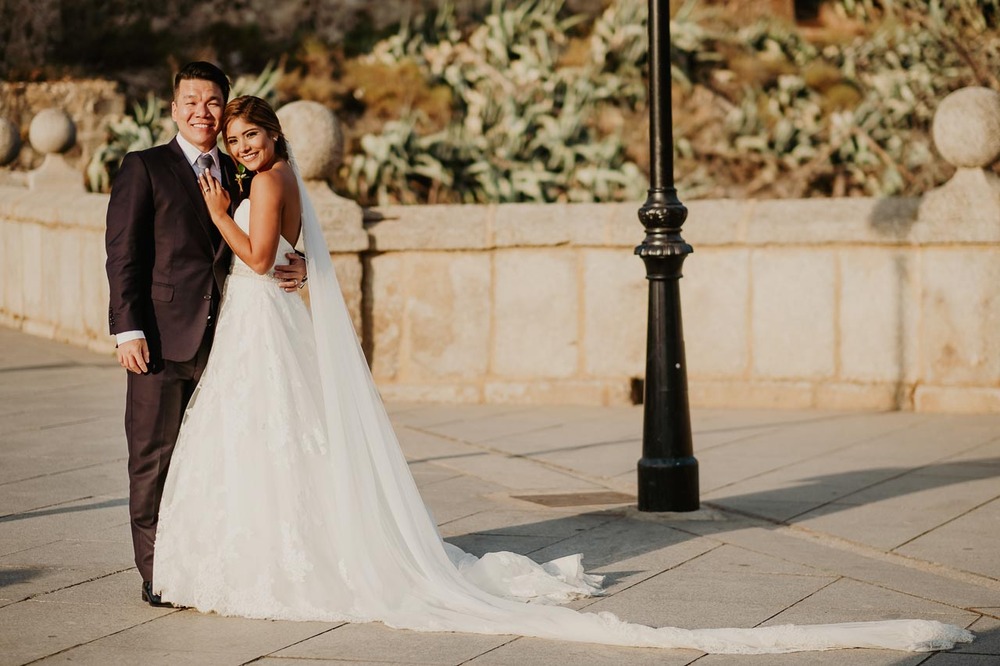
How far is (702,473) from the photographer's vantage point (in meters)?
7.34

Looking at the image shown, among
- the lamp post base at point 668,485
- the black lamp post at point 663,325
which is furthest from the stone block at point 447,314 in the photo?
the lamp post base at point 668,485

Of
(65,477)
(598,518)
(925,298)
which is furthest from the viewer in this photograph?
(925,298)

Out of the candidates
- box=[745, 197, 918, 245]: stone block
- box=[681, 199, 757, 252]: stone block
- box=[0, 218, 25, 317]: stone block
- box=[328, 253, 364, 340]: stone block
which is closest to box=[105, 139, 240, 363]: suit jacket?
box=[328, 253, 364, 340]: stone block

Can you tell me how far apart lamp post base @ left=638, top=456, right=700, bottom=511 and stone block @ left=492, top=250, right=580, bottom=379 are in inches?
129

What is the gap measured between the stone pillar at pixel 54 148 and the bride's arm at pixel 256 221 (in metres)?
9.37

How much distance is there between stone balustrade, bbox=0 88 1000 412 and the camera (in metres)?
9.08

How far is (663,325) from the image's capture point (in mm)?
6410

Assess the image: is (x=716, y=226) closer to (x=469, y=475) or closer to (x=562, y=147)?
(x=469, y=475)

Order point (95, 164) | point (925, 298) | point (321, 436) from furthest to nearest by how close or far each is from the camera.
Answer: point (95, 164)
point (925, 298)
point (321, 436)

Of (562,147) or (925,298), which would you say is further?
(562,147)

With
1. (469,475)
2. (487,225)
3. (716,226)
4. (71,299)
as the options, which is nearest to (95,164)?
(71,299)

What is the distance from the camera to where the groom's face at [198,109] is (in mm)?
4809

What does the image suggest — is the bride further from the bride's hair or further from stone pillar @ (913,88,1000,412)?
stone pillar @ (913,88,1000,412)

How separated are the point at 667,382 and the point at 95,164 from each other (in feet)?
33.4
